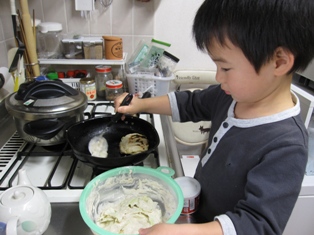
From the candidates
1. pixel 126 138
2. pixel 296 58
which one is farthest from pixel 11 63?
pixel 296 58

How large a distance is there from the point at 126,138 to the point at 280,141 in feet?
1.29

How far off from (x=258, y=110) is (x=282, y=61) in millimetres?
127

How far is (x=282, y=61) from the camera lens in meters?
0.46

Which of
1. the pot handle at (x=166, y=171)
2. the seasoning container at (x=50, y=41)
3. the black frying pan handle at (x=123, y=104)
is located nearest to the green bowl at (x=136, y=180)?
the pot handle at (x=166, y=171)

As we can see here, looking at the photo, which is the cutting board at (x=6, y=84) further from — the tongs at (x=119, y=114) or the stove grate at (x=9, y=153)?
the tongs at (x=119, y=114)

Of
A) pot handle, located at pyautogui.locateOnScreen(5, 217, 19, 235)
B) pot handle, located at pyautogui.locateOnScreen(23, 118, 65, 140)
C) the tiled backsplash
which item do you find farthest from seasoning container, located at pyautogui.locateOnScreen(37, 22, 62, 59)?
pot handle, located at pyautogui.locateOnScreen(5, 217, 19, 235)

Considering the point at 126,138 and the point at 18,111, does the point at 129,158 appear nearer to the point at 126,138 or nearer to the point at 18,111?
the point at 126,138

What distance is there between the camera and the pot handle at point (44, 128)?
61 centimetres

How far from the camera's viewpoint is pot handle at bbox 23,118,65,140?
2.00 ft

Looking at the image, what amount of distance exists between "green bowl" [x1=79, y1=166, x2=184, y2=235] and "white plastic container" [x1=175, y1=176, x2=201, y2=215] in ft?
0.16

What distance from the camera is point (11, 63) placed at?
919 millimetres

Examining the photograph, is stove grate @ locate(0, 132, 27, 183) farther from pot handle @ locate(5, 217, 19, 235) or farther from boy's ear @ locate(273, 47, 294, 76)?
boy's ear @ locate(273, 47, 294, 76)

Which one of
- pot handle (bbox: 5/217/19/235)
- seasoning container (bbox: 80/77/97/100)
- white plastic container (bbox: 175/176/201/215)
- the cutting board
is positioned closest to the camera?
pot handle (bbox: 5/217/19/235)

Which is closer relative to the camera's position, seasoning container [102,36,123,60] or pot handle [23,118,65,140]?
pot handle [23,118,65,140]
